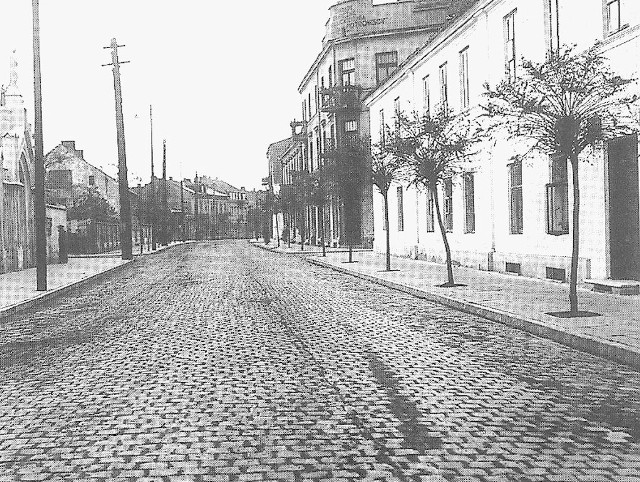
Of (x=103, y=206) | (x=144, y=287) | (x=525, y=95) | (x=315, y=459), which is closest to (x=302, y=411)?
(x=315, y=459)

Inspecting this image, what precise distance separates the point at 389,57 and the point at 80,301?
104ft

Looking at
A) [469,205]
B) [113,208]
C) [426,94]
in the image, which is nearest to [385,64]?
[426,94]

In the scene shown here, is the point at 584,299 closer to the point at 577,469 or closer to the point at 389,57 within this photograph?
the point at 577,469

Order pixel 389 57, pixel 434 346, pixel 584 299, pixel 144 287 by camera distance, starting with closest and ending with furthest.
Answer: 1. pixel 434 346
2. pixel 584 299
3. pixel 144 287
4. pixel 389 57

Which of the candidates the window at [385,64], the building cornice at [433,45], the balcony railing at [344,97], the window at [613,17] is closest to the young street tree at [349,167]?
the building cornice at [433,45]

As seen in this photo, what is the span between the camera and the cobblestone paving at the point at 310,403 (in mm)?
4457

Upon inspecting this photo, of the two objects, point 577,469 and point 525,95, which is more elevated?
point 525,95

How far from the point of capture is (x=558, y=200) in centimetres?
1625

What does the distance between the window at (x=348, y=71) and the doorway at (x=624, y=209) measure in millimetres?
31553

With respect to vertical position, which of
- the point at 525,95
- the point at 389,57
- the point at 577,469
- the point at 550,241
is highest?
the point at 389,57

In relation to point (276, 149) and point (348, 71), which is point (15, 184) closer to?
point (348, 71)

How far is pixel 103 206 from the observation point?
5775cm

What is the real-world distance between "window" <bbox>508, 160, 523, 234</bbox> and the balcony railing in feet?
84.3

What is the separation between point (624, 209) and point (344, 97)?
3095 cm
